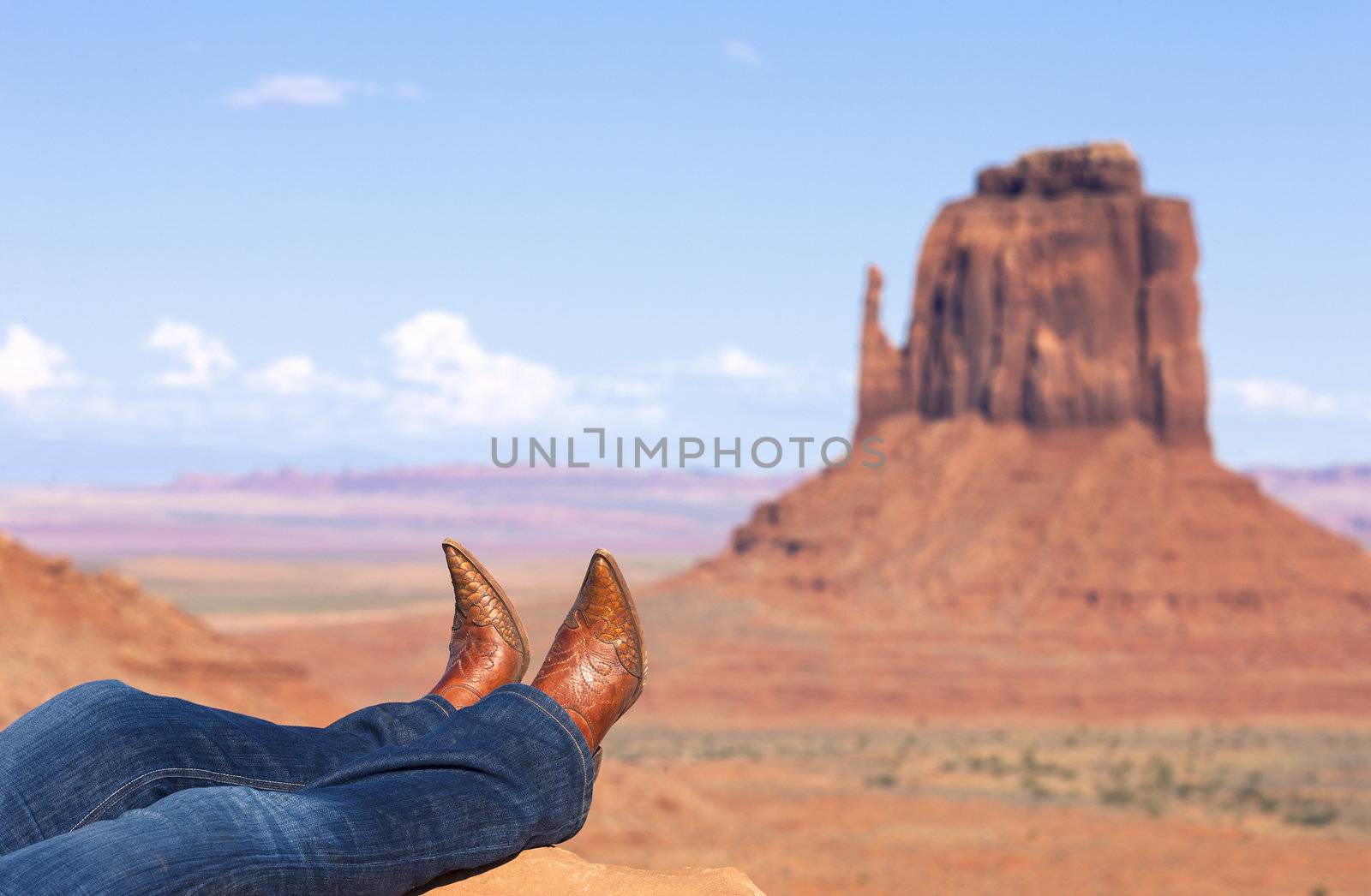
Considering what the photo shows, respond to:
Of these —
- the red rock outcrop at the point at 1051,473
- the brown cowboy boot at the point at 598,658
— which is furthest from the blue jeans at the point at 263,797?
the red rock outcrop at the point at 1051,473

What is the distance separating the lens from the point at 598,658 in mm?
4051

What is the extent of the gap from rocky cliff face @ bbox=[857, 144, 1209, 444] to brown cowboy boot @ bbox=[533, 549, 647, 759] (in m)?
56.4

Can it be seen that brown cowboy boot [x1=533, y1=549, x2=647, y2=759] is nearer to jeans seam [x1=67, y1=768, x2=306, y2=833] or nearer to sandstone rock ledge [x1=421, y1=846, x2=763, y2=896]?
sandstone rock ledge [x1=421, y1=846, x2=763, y2=896]

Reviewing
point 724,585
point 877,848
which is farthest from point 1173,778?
point 724,585

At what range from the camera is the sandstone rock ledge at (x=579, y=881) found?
12.3 ft

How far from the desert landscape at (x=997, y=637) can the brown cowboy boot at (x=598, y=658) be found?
12964mm

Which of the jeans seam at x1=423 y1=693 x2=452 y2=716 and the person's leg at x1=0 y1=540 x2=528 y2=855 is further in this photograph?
the jeans seam at x1=423 y1=693 x2=452 y2=716

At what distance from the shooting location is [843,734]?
40.2 m

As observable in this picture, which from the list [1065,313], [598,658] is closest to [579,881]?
[598,658]

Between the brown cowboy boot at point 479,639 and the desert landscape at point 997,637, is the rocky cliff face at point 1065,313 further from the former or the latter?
the brown cowboy boot at point 479,639

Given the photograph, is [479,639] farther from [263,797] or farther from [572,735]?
[263,797]

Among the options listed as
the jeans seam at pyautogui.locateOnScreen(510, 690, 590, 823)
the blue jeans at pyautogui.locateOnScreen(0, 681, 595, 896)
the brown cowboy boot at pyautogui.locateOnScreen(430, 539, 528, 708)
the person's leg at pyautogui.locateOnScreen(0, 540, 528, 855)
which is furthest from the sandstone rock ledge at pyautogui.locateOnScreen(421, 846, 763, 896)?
the brown cowboy boot at pyautogui.locateOnScreen(430, 539, 528, 708)

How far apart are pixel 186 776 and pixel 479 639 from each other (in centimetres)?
120

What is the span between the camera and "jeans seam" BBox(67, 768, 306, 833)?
3322mm
